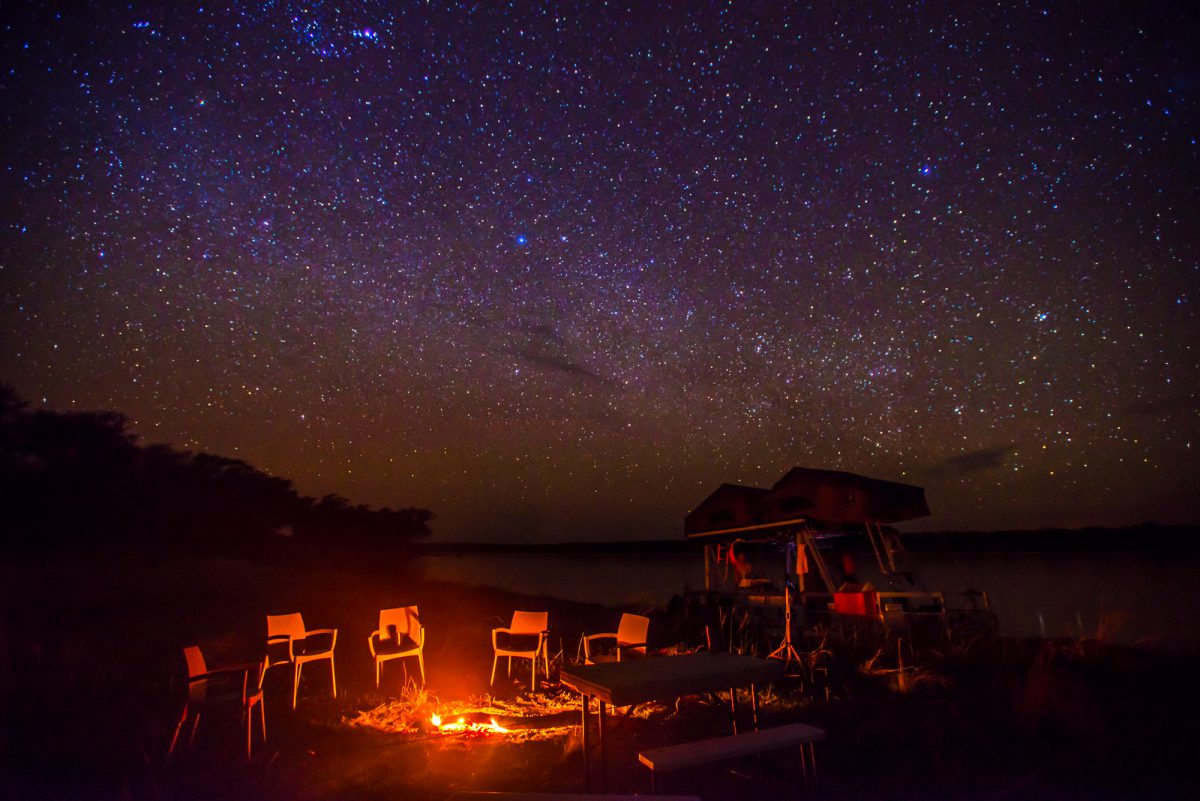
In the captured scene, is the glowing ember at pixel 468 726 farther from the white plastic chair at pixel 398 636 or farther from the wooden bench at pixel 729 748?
the wooden bench at pixel 729 748

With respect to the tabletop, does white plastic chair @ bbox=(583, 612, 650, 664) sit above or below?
below

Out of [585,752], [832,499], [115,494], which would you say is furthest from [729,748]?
[115,494]

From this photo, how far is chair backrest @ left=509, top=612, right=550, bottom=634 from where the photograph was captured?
762 centimetres

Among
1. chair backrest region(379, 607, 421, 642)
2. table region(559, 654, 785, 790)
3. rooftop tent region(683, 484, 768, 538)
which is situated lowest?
chair backrest region(379, 607, 421, 642)

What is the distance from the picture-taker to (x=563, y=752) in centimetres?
503

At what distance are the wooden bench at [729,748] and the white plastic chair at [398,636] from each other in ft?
13.2

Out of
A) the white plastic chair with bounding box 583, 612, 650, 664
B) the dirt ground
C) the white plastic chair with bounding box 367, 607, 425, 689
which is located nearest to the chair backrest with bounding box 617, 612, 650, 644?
the white plastic chair with bounding box 583, 612, 650, 664

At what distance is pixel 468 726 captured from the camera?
5.82 meters

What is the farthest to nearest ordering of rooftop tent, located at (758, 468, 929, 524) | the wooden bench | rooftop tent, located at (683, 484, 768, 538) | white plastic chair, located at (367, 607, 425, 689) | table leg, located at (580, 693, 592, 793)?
1. rooftop tent, located at (683, 484, 768, 538)
2. rooftop tent, located at (758, 468, 929, 524)
3. white plastic chair, located at (367, 607, 425, 689)
4. table leg, located at (580, 693, 592, 793)
5. the wooden bench

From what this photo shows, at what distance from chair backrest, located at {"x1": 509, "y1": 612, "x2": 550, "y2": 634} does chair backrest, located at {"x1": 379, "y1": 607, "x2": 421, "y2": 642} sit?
3.56 ft

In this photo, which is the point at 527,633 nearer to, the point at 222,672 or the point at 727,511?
the point at 222,672

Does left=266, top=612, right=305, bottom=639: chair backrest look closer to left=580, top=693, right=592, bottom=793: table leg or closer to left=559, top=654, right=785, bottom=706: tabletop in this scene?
left=559, top=654, right=785, bottom=706: tabletop

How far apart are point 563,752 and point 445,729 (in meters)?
1.28

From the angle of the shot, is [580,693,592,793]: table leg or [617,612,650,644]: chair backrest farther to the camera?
[617,612,650,644]: chair backrest
